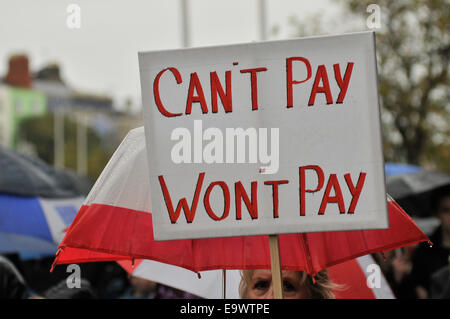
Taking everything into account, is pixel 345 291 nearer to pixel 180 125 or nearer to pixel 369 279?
pixel 369 279

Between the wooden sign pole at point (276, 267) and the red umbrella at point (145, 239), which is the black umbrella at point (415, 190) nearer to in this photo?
the red umbrella at point (145, 239)

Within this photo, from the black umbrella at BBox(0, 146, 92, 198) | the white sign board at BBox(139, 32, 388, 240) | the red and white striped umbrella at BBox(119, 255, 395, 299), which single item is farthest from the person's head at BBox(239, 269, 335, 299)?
the black umbrella at BBox(0, 146, 92, 198)

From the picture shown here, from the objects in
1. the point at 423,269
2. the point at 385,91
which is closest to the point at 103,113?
the point at 385,91

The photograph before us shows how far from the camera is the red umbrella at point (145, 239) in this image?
312 centimetres

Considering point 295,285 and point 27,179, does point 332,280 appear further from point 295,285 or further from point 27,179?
point 27,179

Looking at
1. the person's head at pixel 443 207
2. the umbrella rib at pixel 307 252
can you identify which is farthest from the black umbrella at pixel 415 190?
the umbrella rib at pixel 307 252

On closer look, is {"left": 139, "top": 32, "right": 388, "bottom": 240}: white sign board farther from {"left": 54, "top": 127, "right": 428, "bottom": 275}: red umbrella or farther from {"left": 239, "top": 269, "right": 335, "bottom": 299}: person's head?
{"left": 239, "top": 269, "right": 335, "bottom": 299}: person's head

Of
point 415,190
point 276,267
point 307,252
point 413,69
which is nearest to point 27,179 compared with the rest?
point 307,252

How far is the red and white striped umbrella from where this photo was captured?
4.04 metres

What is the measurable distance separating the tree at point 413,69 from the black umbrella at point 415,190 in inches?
281

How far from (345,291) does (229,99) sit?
5.24 feet

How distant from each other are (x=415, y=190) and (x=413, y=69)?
810 centimetres
